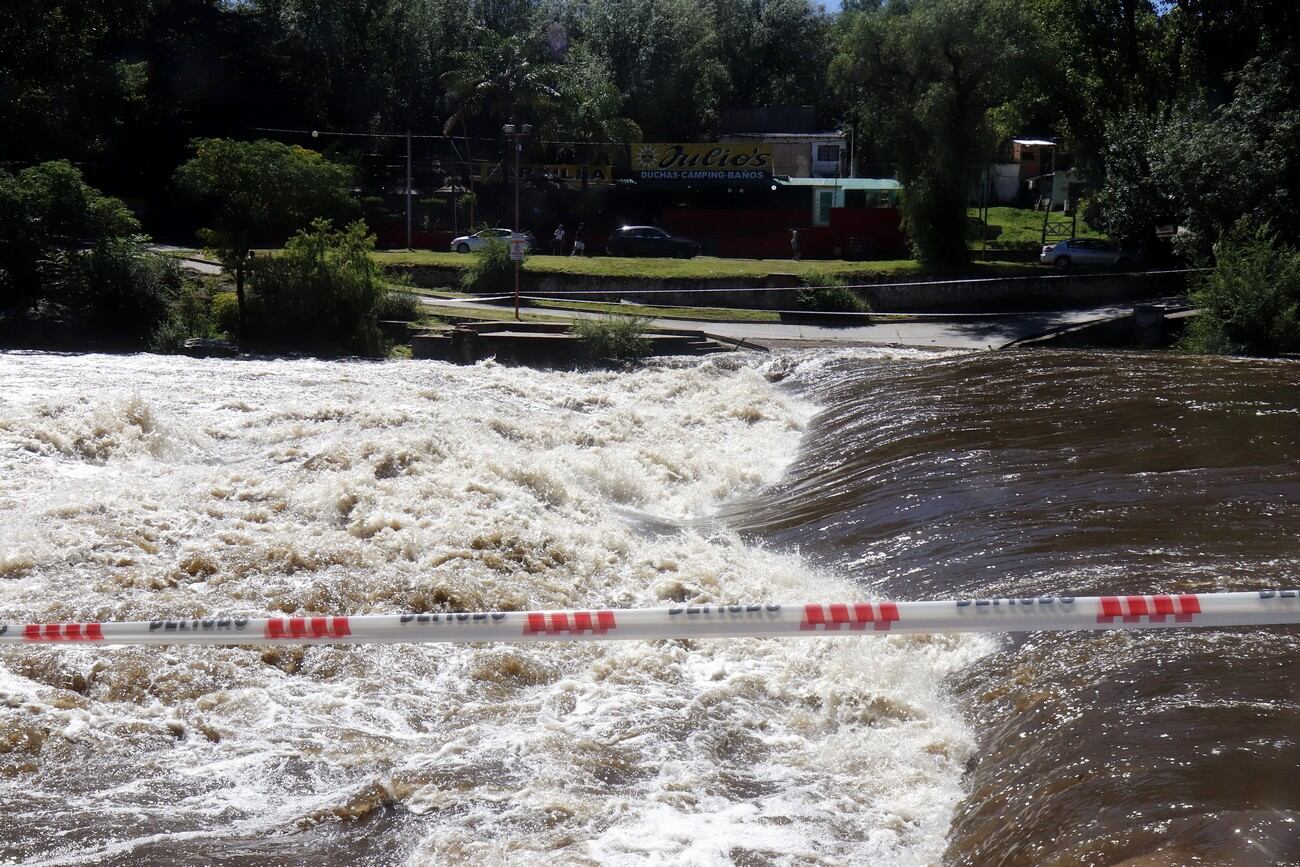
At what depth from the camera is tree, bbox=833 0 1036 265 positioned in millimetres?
33375

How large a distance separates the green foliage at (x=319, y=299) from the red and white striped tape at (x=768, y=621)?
1972cm

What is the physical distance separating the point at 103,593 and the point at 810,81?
213ft

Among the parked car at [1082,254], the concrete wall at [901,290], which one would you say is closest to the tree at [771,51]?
the parked car at [1082,254]

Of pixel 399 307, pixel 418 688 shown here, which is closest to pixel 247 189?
pixel 399 307

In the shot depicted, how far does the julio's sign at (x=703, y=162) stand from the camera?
44.2 metres

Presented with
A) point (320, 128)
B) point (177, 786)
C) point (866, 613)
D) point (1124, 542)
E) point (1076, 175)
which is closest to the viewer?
point (866, 613)

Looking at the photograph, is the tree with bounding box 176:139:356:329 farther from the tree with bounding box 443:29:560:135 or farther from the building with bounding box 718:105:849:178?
the building with bounding box 718:105:849:178

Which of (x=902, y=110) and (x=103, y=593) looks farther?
(x=902, y=110)

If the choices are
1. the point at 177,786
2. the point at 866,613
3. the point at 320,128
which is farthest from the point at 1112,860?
the point at 320,128

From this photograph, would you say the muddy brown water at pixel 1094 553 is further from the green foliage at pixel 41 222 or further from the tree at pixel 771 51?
the tree at pixel 771 51

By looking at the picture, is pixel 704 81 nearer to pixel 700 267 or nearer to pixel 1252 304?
pixel 700 267

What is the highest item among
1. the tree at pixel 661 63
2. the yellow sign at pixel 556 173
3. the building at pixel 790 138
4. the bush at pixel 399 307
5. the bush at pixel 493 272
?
the tree at pixel 661 63

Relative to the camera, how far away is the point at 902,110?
34.8 meters

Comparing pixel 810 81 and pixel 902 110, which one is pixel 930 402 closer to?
pixel 902 110
